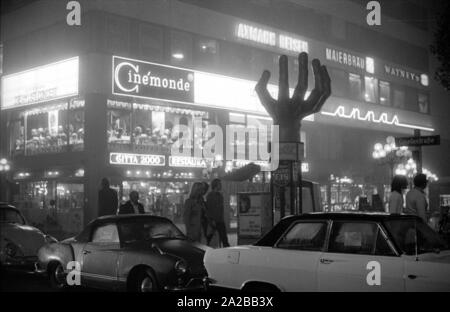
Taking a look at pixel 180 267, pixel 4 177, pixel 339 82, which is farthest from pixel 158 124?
pixel 180 267

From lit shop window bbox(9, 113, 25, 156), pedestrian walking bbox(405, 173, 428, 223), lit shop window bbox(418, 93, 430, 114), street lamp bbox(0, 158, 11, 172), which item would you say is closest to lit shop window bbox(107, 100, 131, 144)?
lit shop window bbox(9, 113, 25, 156)

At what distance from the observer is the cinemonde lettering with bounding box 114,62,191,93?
2234 cm

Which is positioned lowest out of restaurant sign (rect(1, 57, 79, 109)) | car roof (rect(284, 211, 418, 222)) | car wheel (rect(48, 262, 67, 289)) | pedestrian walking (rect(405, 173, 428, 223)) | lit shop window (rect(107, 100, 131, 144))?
car wheel (rect(48, 262, 67, 289))

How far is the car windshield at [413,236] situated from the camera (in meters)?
6.58

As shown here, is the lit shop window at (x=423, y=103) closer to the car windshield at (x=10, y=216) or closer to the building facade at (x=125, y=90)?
the building facade at (x=125, y=90)

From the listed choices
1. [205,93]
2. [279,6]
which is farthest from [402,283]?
[279,6]

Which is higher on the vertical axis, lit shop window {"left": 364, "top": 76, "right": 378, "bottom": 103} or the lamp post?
lit shop window {"left": 364, "top": 76, "right": 378, "bottom": 103}

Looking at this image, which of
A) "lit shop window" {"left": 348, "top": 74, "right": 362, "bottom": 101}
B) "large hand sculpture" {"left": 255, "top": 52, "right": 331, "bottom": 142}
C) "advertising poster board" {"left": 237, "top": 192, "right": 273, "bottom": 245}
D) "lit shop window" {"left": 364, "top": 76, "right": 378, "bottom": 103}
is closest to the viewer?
"advertising poster board" {"left": 237, "top": 192, "right": 273, "bottom": 245}

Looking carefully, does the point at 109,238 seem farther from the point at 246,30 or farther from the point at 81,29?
the point at 246,30

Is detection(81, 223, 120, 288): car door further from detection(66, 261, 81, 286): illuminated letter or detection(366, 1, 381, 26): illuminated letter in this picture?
detection(366, 1, 381, 26): illuminated letter

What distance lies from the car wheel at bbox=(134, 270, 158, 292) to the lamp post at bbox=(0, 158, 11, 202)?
18.5 meters

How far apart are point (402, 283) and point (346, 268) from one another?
668 mm

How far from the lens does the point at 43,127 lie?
24844 millimetres

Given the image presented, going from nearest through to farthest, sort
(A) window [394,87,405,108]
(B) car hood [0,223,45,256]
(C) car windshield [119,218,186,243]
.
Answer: (C) car windshield [119,218,186,243]
(B) car hood [0,223,45,256]
(A) window [394,87,405,108]
